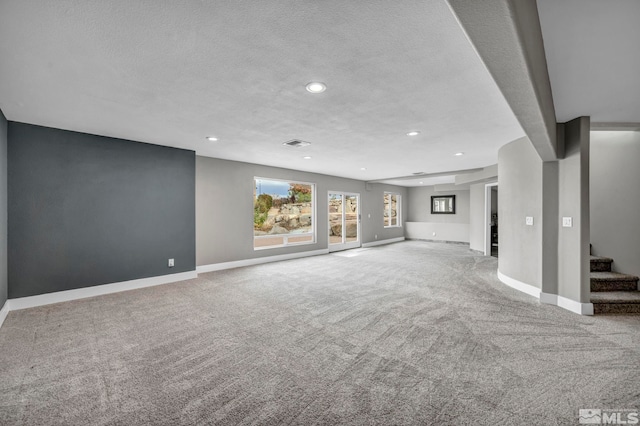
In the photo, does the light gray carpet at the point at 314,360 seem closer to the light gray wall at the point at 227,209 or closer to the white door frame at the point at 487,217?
the light gray wall at the point at 227,209

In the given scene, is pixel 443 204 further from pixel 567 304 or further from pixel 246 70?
pixel 246 70

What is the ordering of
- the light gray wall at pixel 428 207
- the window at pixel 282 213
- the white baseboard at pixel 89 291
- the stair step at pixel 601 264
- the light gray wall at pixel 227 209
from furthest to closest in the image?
the light gray wall at pixel 428 207 < the window at pixel 282 213 < the light gray wall at pixel 227 209 < the stair step at pixel 601 264 < the white baseboard at pixel 89 291

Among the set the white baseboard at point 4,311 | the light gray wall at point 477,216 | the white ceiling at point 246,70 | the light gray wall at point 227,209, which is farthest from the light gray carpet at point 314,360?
the light gray wall at point 477,216

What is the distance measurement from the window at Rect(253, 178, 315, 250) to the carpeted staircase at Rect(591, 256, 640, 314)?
589 centimetres

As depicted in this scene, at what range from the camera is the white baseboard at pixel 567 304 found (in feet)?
10.9

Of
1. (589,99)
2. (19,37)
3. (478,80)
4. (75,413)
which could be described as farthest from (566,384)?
(19,37)

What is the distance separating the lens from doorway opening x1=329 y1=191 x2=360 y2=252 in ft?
29.9

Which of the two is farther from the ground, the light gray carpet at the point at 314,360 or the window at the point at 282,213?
the window at the point at 282,213

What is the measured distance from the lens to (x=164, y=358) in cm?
236

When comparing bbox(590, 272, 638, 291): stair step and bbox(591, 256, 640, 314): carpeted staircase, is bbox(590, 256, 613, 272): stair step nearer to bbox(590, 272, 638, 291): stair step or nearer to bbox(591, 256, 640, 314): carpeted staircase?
bbox(591, 256, 640, 314): carpeted staircase

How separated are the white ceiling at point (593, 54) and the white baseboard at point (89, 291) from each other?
18.9 feet

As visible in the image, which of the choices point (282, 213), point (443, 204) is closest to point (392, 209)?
point (443, 204)

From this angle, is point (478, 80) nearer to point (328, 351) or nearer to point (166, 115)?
point (328, 351)

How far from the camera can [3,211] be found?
339cm
